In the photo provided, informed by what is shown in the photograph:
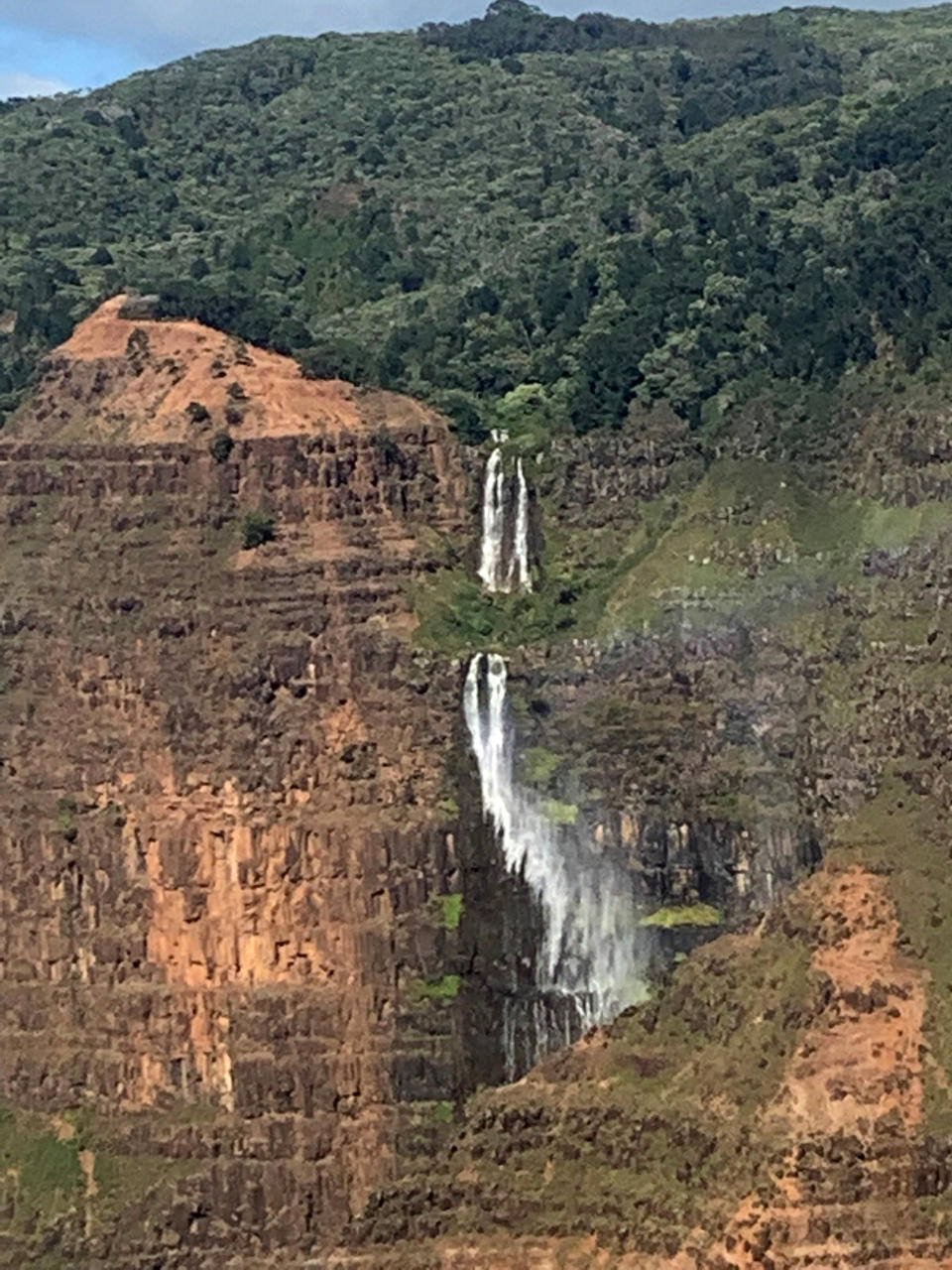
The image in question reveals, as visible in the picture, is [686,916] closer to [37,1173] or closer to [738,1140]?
[738,1140]

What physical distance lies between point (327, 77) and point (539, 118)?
1065 centimetres

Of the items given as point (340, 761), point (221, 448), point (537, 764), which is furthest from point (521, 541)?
point (340, 761)

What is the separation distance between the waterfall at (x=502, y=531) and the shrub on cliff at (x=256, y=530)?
4726 mm

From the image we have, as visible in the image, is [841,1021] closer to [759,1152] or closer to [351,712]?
[759,1152]

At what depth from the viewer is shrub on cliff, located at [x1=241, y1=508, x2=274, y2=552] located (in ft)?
243

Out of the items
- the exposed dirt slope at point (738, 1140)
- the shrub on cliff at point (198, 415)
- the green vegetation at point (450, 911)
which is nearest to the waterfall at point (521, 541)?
the shrub on cliff at point (198, 415)

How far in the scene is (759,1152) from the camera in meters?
60.2

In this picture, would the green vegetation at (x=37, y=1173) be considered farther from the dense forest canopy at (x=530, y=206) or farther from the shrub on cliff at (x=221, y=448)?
the dense forest canopy at (x=530, y=206)

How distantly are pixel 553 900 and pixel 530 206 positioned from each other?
27.3 meters

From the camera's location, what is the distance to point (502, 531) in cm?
7712

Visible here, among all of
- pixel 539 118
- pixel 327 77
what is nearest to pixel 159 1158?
pixel 539 118

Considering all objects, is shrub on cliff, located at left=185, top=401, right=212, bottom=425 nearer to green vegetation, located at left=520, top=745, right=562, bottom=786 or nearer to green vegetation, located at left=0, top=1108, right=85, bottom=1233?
green vegetation, located at left=520, top=745, right=562, bottom=786

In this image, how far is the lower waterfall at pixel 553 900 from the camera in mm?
72188

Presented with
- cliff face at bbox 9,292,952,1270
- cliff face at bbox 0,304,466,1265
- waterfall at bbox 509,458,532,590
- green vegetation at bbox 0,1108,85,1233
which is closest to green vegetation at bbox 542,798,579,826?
cliff face at bbox 9,292,952,1270
